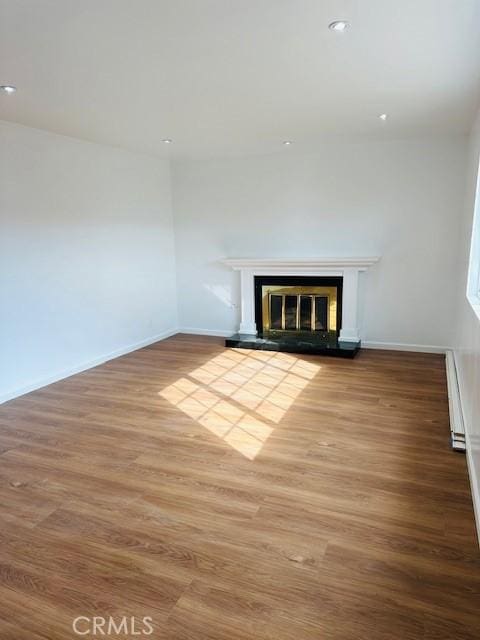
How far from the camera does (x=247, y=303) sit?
18.8ft

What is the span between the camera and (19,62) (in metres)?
2.38

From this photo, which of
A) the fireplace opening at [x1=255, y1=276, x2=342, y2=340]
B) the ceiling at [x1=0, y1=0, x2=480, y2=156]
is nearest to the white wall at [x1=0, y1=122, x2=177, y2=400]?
the ceiling at [x1=0, y1=0, x2=480, y2=156]

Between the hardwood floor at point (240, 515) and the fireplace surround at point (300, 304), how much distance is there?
4.61ft

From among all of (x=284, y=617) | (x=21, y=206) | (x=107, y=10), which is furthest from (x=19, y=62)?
(x=284, y=617)

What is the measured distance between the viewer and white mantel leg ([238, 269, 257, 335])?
5625 millimetres

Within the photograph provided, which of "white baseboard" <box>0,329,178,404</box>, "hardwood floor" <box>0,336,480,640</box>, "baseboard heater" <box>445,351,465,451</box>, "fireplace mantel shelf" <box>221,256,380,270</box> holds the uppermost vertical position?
"fireplace mantel shelf" <box>221,256,380,270</box>

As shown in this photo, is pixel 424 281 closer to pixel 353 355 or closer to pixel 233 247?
pixel 353 355

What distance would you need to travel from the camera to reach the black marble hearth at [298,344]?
4.97 meters

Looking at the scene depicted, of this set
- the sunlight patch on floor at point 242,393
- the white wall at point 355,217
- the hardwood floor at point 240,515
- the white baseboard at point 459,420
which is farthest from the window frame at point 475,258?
the sunlight patch on floor at point 242,393

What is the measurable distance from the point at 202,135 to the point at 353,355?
294 cm

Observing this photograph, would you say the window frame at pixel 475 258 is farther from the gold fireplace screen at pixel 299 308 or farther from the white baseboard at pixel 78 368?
the white baseboard at pixel 78 368

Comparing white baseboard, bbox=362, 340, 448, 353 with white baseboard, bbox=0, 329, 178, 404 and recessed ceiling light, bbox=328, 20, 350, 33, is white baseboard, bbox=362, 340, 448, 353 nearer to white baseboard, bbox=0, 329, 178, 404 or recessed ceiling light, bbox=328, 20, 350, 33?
white baseboard, bbox=0, 329, 178, 404

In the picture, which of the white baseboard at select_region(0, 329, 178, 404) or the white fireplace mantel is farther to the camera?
the white fireplace mantel

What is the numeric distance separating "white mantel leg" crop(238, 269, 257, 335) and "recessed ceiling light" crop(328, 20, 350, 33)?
143 inches
